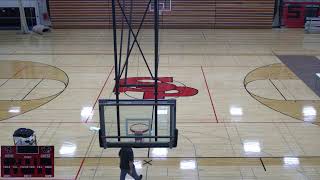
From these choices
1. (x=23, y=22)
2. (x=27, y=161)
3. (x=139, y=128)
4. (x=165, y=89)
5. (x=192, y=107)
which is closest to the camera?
(x=27, y=161)

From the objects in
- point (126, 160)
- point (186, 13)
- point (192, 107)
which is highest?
point (186, 13)

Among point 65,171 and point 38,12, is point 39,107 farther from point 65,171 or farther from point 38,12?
point 38,12

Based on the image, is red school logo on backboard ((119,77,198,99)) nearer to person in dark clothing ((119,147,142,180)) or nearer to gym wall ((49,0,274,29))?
person in dark clothing ((119,147,142,180))

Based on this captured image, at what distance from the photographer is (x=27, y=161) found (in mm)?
7336

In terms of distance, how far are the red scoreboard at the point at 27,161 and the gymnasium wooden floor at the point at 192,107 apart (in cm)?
111

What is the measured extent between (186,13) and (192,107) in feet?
46.0

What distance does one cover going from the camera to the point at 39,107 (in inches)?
483

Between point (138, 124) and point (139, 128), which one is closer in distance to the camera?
point (139, 128)

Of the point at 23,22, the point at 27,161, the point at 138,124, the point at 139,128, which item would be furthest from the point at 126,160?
the point at 23,22

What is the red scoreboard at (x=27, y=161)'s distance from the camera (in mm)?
7316

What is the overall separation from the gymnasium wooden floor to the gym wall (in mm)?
3824

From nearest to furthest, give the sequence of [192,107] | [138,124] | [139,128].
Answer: [139,128] → [138,124] → [192,107]

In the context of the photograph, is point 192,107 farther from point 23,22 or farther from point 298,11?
point 298,11

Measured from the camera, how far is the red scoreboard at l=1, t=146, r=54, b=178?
7.32 metres
